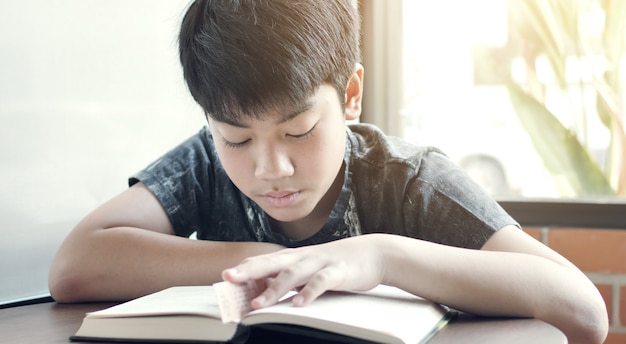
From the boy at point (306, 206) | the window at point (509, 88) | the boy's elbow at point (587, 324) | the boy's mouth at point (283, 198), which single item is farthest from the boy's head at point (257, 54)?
the window at point (509, 88)

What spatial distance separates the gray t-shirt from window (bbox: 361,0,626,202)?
582 mm

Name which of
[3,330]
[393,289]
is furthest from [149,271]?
[393,289]

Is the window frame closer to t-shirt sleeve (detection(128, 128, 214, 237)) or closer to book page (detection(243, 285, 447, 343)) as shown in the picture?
t-shirt sleeve (detection(128, 128, 214, 237))

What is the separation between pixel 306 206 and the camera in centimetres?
101

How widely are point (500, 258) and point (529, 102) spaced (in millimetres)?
940

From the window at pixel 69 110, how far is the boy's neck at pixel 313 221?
32cm

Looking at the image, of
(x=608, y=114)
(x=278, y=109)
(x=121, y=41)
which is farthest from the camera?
(x=608, y=114)

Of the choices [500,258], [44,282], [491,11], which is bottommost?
[44,282]

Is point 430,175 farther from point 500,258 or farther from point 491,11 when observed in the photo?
point 491,11

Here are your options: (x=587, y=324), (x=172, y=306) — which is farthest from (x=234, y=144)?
(x=587, y=324)

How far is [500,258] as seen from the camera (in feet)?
2.76

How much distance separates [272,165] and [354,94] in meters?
0.24

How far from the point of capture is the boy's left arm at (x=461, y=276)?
748mm

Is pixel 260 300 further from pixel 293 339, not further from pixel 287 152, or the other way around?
pixel 287 152
